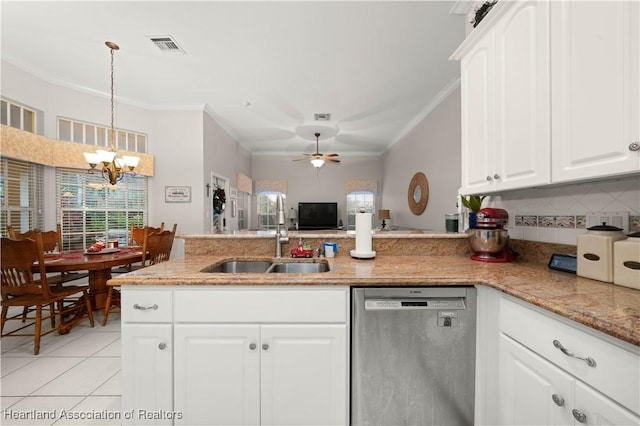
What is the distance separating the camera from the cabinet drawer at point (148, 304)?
1244 millimetres

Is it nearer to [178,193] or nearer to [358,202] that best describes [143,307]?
[178,193]

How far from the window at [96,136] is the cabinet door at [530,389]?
16.6 feet

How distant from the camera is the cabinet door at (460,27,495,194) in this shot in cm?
145

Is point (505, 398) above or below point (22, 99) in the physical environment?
below

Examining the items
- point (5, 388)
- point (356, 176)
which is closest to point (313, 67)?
point (5, 388)

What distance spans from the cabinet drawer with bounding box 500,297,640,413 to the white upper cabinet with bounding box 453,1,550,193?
611 mm

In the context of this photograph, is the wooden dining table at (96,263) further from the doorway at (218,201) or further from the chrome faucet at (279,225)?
the chrome faucet at (279,225)

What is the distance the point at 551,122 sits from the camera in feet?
3.68

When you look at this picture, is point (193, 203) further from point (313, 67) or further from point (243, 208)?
point (313, 67)

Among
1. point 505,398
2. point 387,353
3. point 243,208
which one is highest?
point 243,208

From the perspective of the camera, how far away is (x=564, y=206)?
142cm

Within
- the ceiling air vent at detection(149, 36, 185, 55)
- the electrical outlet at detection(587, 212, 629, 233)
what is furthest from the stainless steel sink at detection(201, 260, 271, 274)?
the ceiling air vent at detection(149, 36, 185, 55)

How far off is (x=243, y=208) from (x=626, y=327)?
6.36m

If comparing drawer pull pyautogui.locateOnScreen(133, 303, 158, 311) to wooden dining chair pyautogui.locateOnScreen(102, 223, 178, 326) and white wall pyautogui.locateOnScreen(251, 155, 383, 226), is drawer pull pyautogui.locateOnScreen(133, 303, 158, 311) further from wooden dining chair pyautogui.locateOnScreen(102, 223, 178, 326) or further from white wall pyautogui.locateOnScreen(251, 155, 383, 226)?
white wall pyautogui.locateOnScreen(251, 155, 383, 226)
